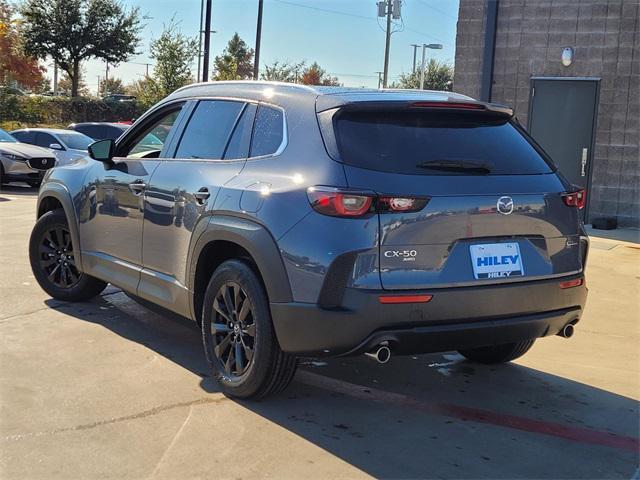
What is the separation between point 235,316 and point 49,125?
33803 mm

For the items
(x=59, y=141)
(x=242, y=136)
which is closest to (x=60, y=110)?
(x=59, y=141)

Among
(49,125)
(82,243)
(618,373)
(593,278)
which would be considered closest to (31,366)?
(82,243)

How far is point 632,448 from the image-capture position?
3.84 metres

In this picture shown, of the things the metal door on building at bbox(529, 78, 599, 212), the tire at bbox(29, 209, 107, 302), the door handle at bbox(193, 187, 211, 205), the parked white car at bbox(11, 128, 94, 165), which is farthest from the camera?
the parked white car at bbox(11, 128, 94, 165)

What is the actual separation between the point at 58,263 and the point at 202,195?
8.29 feet

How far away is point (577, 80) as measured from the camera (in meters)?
12.6

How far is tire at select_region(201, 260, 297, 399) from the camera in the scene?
13.1ft

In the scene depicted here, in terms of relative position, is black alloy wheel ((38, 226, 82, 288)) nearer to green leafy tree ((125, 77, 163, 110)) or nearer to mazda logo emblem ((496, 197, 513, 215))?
mazda logo emblem ((496, 197, 513, 215))

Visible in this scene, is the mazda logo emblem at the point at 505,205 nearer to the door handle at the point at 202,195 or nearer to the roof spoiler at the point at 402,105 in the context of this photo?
the roof spoiler at the point at 402,105

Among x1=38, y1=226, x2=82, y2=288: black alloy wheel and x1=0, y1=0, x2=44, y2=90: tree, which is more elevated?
x1=0, y1=0, x2=44, y2=90: tree

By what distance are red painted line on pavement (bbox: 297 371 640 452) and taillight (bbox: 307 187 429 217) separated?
4.26 ft

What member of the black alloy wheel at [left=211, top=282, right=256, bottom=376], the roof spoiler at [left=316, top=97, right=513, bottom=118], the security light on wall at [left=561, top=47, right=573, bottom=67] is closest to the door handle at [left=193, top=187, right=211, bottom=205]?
the black alloy wheel at [left=211, top=282, right=256, bottom=376]

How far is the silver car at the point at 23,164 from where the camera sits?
16.0 m

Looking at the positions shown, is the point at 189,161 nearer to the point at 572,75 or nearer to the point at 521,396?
the point at 521,396
